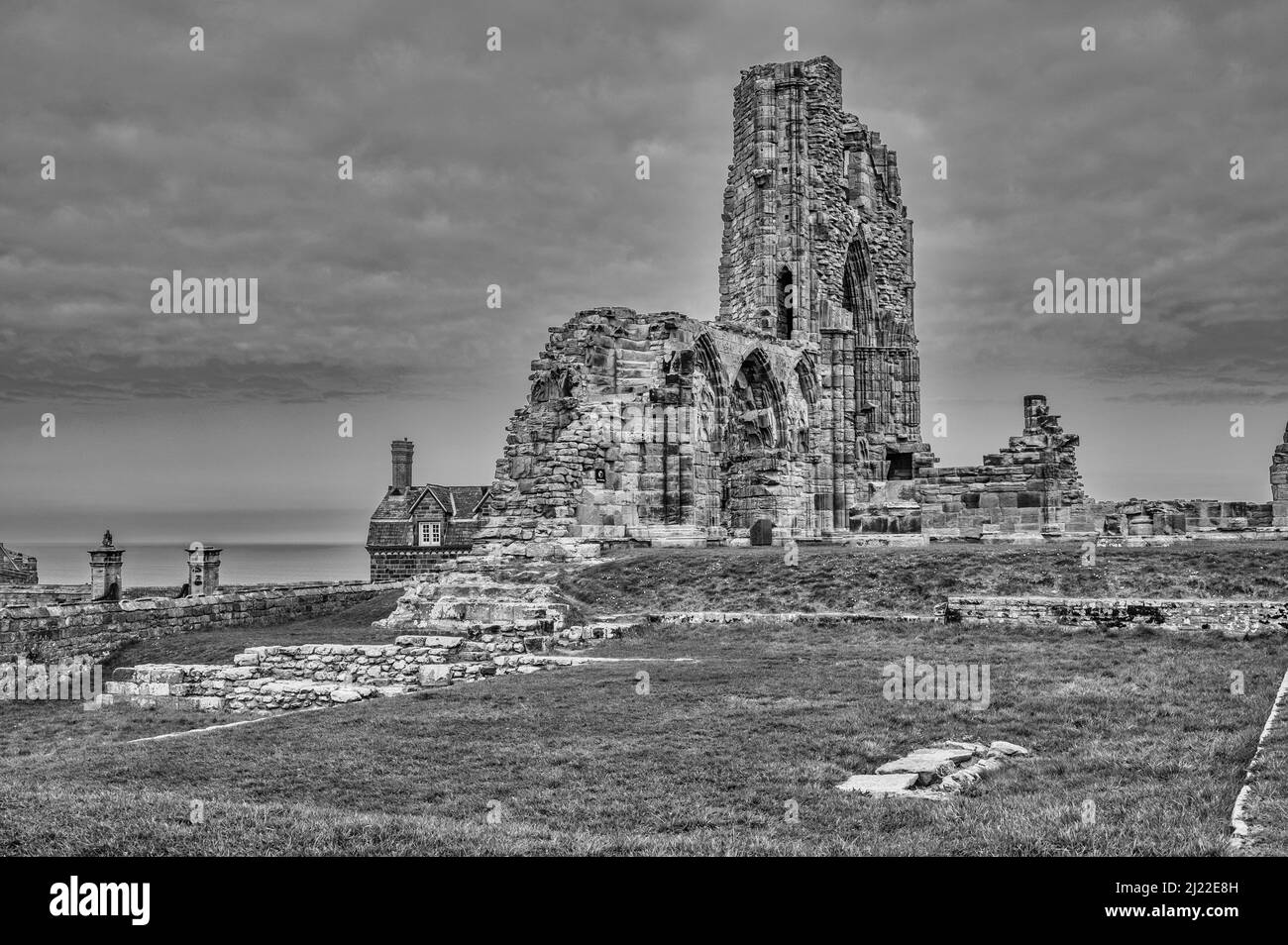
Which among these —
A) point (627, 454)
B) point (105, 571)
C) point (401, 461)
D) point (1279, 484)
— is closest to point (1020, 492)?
point (1279, 484)

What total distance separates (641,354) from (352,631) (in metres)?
12.2

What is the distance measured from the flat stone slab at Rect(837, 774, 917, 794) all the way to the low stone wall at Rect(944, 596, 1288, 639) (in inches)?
359

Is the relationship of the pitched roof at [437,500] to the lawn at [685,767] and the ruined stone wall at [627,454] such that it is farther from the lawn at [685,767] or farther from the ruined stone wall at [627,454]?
the lawn at [685,767]

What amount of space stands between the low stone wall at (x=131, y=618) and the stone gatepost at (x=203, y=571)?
4.39m

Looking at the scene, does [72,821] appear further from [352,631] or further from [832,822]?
[352,631]

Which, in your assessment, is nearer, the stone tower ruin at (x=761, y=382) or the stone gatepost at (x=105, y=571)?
the stone tower ruin at (x=761, y=382)

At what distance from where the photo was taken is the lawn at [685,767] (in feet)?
19.2

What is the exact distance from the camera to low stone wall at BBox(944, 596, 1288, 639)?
47.3 feet

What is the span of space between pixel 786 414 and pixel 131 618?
21.9 meters

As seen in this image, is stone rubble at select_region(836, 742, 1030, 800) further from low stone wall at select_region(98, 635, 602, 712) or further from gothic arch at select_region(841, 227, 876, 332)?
gothic arch at select_region(841, 227, 876, 332)

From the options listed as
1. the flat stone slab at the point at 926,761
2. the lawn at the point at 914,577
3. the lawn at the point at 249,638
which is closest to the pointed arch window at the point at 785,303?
the lawn at the point at 914,577

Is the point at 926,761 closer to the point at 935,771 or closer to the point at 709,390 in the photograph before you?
the point at 935,771

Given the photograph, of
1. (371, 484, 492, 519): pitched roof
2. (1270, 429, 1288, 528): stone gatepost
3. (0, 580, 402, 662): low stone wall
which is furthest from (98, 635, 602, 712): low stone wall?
(371, 484, 492, 519): pitched roof
